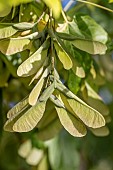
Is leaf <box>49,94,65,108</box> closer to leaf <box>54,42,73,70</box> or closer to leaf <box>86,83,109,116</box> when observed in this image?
leaf <box>54,42,73,70</box>

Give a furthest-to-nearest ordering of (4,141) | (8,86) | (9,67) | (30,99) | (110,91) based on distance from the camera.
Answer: (110,91) → (4,141) → (8,86) → (9,67) → (30,99)

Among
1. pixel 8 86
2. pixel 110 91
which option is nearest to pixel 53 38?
pixel 8 86

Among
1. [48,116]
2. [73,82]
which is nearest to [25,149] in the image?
[48,116]

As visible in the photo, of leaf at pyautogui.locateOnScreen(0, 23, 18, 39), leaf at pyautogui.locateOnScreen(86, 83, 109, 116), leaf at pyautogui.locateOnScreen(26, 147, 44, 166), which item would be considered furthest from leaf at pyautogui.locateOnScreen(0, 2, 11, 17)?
leaf at pyautogui.locateOnScreen(26, 147, 44, 166)

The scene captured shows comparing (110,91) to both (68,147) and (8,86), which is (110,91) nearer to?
(68,147)

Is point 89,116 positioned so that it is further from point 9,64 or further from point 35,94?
point 9,64

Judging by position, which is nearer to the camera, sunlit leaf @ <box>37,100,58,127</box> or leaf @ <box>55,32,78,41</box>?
leaf @ <box>55,32,78,41</box>
